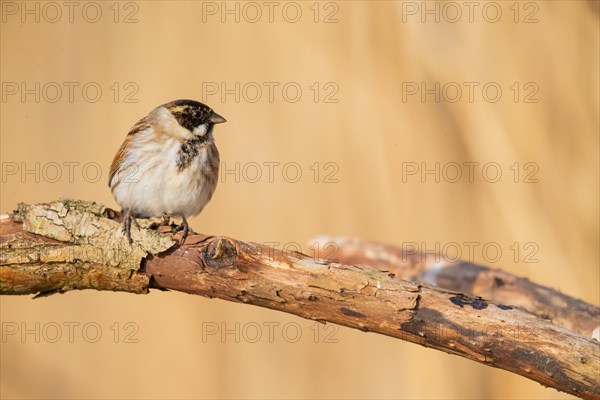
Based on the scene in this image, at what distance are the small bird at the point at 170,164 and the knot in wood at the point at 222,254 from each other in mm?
1033

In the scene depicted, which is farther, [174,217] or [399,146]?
[399,146]

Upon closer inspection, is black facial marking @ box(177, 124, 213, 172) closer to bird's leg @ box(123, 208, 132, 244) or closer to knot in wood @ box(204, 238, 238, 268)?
bird's leg @ box(123, 208, 132, 244)

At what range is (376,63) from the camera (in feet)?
15.6

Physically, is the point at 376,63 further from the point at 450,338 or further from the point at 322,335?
the point at 450,338

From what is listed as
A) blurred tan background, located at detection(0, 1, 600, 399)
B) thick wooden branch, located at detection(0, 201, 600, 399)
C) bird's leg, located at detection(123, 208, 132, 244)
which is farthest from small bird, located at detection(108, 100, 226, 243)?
blurred tan background, located at detection(0, 1, 600, 399)

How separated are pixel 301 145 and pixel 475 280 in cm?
162

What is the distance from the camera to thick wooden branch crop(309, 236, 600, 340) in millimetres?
3398

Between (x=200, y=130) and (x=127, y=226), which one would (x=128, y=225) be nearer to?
(x=127, y=226)

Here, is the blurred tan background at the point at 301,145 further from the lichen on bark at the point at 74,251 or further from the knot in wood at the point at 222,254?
the knot in wood at the point at 222,254

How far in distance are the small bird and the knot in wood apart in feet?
3.39

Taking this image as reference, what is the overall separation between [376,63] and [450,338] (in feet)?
8.81

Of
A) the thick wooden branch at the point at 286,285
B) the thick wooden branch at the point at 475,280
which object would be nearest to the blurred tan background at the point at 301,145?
the thick wooden branch at the point at 475,280

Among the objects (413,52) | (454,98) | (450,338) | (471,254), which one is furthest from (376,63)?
(450,338)

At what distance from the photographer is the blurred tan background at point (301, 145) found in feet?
15.3
